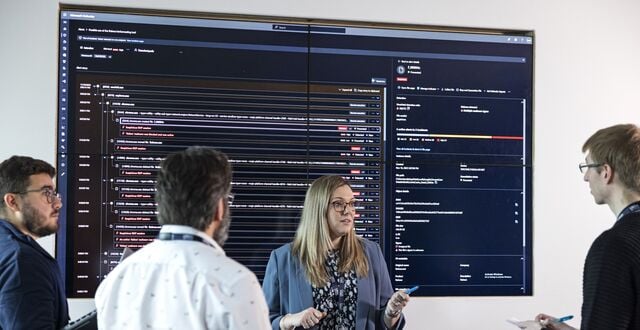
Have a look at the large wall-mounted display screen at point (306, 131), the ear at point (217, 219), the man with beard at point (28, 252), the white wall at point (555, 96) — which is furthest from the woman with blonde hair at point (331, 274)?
the ear at point (217, 219)

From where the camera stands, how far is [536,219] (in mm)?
3283

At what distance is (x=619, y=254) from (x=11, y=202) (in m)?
2.05

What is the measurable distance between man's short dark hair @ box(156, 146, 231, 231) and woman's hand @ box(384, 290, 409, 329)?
129 cm

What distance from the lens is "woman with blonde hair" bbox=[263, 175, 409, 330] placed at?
2.60 m

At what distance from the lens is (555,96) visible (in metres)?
3.32

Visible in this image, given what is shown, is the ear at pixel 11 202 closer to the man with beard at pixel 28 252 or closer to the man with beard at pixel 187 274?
the man with beard at pixel 28 252

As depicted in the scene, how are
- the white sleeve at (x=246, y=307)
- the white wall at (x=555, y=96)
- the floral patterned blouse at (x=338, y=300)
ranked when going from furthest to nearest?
the white wall at (x=555, y=96) < the floral patterned blouse at (x=338, y=300) < the white sleeve at (x=246, y=307)

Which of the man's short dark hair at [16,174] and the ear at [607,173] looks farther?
the man's short dark hair at [16,174]

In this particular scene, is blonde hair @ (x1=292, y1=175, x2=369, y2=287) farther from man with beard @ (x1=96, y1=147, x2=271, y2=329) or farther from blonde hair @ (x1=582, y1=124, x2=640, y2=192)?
man with beard @ (x1=96, y1=147, x2=271, y2=329)

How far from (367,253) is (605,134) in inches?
46.2

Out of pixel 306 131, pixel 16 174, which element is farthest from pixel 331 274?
pixel 16 174

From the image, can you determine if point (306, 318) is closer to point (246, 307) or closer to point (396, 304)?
point (396, 304)

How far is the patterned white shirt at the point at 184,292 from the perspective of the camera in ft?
4.30

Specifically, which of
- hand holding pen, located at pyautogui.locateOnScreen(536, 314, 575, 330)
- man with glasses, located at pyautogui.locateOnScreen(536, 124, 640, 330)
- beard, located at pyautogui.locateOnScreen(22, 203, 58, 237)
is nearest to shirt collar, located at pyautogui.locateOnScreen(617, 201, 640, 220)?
man with glasses, located at pyautogui.locateOnScreen(536, 124, 640, 330)
